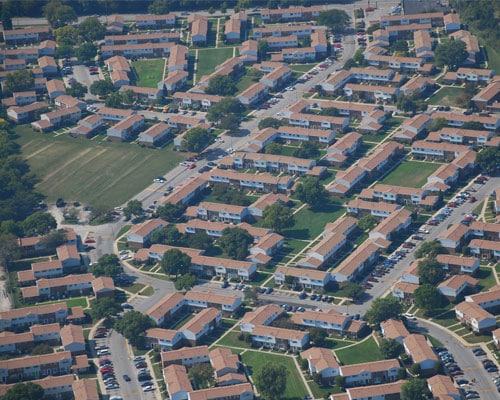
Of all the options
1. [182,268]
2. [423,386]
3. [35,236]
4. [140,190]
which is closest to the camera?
[423,386]

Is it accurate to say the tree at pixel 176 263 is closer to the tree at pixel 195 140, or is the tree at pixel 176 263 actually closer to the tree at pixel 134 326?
the tree at pixel 134 326

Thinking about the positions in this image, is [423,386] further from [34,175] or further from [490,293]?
→ [34,175]

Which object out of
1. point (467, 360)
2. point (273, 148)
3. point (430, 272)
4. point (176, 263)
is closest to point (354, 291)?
point (430, 272)

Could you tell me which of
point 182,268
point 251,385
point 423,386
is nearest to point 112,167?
point 182,268

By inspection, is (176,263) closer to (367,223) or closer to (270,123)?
(367,223)

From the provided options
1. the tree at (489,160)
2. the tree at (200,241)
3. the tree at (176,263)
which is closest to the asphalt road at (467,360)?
the tree at (176,263)

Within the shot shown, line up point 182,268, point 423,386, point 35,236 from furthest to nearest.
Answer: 1. point 35,236
2. point 182,268
3. point 423,386
